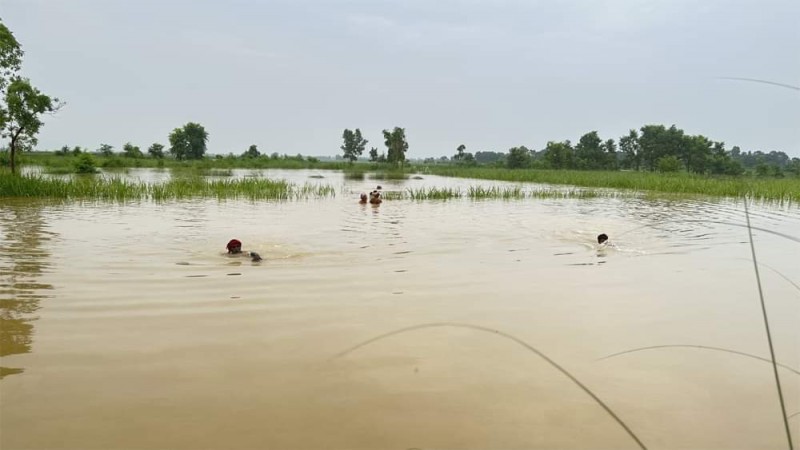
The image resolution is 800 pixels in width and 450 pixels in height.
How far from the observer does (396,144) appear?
69312 mm

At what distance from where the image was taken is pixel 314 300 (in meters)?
5.83

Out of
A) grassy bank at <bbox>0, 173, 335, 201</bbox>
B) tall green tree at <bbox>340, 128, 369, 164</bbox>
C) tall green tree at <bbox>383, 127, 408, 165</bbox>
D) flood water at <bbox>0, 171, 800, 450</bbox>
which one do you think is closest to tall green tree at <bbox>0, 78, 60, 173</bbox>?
grassy bank at <bbox>0, 173, 335, 201</bbox>

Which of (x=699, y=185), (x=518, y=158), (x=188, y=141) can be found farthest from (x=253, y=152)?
(x=699, y=185)

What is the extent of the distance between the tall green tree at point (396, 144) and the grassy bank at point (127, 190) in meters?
46.5

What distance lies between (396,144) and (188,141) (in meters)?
28.4

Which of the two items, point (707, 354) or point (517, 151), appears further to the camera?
point (517, 151)

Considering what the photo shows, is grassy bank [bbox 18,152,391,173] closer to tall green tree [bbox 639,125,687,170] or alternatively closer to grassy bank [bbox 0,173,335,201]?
grassy bank [bbox 0,173,335,201]

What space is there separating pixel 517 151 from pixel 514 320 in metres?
64.4

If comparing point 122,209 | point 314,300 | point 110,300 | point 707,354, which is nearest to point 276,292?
point 314,300

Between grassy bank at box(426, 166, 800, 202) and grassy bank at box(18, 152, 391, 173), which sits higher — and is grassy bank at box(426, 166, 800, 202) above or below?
below

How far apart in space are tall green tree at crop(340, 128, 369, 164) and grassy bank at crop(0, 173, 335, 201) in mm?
70987

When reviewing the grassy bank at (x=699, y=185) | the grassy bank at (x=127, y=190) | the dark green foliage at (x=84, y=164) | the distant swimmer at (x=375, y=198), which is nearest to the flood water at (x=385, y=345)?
the distant swimmer at (x=375, y=198)

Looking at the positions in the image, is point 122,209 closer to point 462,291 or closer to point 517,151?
point 462,291

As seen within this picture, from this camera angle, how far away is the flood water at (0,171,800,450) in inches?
117
